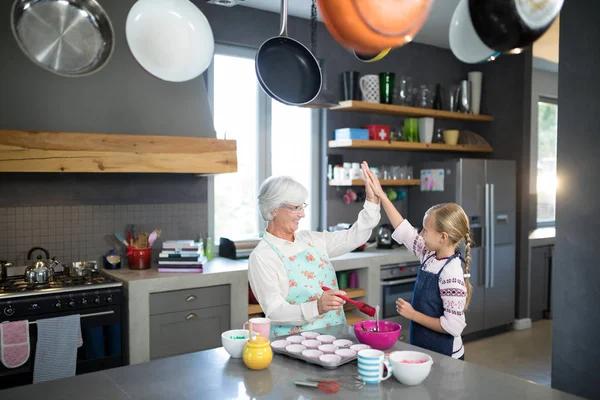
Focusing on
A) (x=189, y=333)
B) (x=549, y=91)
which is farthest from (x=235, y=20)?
(x=549, y=91)

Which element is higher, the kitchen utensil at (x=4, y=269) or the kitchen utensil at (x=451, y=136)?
the kitchen utensil at (x=451, y=136)

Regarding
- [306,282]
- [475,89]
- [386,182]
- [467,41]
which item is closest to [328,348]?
[306,282]

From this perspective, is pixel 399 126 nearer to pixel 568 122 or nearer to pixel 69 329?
pixel 568 122

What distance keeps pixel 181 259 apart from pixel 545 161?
204 inches

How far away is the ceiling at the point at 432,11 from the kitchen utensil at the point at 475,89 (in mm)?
572

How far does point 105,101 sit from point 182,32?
199 centimetres

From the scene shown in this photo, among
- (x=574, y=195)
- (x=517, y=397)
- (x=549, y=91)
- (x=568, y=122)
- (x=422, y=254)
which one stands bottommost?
(x=517, y=397)

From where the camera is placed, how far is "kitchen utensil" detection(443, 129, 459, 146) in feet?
17.9

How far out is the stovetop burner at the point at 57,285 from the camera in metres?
3.00

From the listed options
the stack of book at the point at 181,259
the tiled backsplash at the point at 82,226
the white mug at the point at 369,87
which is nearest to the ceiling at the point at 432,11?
the white mug at the point at 369,87

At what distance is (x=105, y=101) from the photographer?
357cm

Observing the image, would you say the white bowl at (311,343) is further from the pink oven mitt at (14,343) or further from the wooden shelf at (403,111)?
the wooden shelf at (403,111)

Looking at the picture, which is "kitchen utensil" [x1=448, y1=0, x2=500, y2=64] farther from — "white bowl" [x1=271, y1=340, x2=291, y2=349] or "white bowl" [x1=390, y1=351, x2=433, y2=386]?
"white bowl" [x1=271, y1=340, x2=291, y2=349]

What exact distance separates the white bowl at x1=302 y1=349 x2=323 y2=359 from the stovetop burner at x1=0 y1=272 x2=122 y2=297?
1725 millimetres
